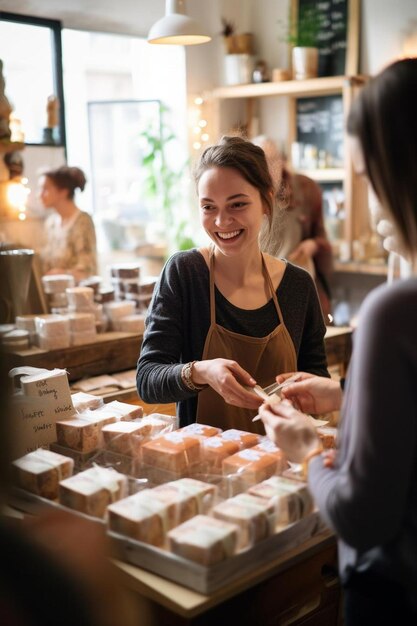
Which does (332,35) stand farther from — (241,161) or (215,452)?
(215,452)

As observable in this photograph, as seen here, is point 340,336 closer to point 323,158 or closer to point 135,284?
point 135,284

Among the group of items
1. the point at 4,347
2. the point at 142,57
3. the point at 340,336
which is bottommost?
the point at 340,336

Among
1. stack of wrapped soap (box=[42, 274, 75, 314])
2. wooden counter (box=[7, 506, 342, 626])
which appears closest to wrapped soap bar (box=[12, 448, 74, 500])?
wooden counter (box=[7, 506, 342, 626])

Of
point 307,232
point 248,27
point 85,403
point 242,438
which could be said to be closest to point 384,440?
point 242,438

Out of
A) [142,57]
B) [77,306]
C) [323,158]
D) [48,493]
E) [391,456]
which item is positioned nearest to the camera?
[391,456]

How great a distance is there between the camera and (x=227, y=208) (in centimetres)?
236

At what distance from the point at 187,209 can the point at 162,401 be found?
5074 mm

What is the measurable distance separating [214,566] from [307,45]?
5.84 meters

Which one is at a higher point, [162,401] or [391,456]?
[391,456]

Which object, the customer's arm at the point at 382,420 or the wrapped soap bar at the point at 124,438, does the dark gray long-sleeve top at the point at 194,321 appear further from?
the customer's arm at the point at 382,420

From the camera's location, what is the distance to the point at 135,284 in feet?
14.5

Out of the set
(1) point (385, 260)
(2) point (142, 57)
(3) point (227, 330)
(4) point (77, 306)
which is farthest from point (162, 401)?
(2) point (142, 57)

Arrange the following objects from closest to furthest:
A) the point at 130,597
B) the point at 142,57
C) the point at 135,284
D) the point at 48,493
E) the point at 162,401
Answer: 1. the point at 130,597
2. the point at 48,493
3. the point at 162,401
4. the point at 135,284
5. the point at 142,57

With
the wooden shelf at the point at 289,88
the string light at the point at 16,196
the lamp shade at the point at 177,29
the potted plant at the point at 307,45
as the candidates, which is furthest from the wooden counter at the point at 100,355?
the potted plant at the point at 307,45
